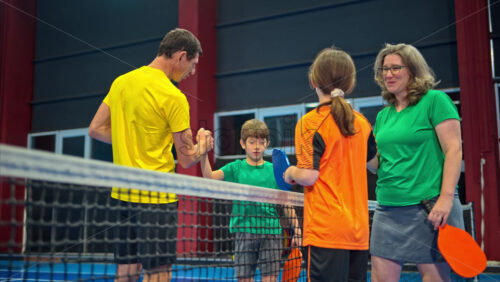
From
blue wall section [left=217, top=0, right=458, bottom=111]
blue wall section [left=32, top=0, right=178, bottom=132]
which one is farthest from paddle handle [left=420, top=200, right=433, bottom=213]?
blue wall section [left=32, top=0, right=178, bottom=132]

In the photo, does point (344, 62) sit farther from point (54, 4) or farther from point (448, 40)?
point (54, 4)

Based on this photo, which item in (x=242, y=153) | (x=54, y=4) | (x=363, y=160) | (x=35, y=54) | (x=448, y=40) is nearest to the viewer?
(x=363, y=160)

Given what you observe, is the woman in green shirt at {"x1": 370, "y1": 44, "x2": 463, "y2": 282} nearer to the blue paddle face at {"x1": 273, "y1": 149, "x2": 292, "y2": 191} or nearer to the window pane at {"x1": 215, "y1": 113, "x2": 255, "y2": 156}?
the blue paddle face at {"x1": 273, "y1": 149, "x2": 292, "y2": 191}

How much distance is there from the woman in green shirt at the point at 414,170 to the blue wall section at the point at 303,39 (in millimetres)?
6089

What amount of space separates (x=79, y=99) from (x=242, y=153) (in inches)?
179

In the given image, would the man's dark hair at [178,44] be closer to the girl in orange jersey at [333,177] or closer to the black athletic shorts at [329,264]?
the girl in orange jersey at [333,177]

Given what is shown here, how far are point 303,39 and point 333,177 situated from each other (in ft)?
24.3

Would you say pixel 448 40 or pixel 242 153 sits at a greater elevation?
pixel 448 40

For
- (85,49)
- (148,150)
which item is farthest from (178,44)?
(85,49)

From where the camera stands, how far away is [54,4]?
34.1ft

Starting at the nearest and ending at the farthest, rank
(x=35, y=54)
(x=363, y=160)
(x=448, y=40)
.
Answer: (x=363, y=160), (x=448, y=40), (x=35, y=54)

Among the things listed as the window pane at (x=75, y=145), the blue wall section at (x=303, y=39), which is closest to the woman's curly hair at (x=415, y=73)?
the blue wall section at (x=303, y=39)

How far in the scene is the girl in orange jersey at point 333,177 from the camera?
6.27ft

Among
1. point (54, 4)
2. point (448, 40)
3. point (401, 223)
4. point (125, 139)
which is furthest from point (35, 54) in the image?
point (401, 223)
